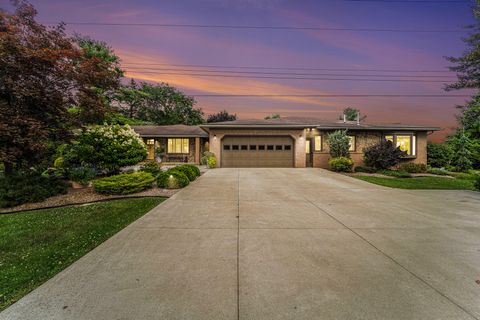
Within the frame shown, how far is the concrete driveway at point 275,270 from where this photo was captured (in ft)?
6.23

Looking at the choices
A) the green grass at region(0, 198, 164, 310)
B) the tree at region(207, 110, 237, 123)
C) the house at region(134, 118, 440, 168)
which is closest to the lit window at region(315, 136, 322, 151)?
the house at region(134, 118, 440, 168)

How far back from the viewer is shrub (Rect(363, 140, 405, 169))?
12836 millimetres

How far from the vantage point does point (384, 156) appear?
12914 millimetres

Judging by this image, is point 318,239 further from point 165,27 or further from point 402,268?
point 165,27

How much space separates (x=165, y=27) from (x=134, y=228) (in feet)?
57.4

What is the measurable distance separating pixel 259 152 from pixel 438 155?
1476 centimetres

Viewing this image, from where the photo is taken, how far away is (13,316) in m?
1.81

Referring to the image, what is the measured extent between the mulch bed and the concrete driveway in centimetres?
258

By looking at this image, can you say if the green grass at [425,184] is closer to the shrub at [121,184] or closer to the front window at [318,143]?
the front window at [318,143]

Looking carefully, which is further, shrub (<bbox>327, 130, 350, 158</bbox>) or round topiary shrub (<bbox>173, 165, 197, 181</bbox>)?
shrub (<bbox>327, 130, 350, 158</bbox>)

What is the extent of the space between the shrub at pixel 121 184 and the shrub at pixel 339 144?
12562mm

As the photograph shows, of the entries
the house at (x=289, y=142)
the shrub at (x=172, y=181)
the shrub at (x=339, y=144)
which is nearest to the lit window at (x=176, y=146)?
the house at (x=289, y=142)

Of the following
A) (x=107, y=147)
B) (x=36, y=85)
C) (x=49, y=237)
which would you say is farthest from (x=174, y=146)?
(x=49, y=237)

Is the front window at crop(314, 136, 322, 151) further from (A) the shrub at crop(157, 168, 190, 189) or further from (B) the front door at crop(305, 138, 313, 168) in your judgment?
(A) the shrub at crop(157, 168, 190, 189)
